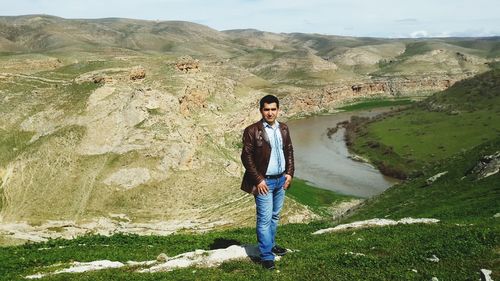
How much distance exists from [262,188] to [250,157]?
104 cm

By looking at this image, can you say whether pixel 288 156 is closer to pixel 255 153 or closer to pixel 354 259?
pixel 255 153

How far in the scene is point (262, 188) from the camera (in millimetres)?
14742

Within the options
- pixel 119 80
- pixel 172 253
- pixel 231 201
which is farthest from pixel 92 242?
pixel 119 80

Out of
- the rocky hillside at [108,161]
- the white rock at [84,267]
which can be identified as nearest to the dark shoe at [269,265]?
the white rock at [84,267]

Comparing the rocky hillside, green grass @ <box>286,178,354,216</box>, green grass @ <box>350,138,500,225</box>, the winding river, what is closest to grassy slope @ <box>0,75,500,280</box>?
green grass @ <box>350,138,500,225</box>

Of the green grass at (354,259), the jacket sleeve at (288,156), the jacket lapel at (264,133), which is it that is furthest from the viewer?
the jacket sleeve at (288,156)

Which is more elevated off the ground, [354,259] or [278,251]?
[354,259]

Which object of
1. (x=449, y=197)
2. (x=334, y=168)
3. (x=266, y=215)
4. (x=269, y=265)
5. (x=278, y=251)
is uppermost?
(x=266, y=215)

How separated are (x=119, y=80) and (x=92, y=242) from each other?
6373cm

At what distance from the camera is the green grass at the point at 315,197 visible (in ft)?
272

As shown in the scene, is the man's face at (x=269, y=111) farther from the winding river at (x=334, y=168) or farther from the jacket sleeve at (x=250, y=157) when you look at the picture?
the winding river at (x=334, y=168)

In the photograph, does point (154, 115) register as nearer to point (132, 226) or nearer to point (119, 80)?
point (119, 80)

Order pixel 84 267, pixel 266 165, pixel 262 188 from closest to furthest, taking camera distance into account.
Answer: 1. pixel 262 188
2. pixel 266 165
3. pixel 84 267

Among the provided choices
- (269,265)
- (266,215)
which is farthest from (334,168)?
(269,265)
